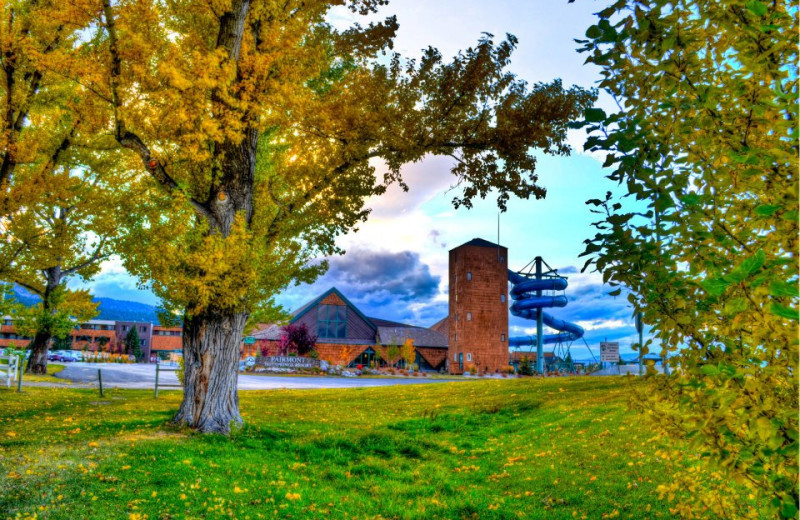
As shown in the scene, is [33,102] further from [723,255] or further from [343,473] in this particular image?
[723,255]

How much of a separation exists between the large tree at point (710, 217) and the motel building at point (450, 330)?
5477 cm

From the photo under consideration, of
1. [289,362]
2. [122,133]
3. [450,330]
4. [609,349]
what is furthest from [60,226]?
[450,330]

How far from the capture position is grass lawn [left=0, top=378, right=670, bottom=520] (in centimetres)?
747

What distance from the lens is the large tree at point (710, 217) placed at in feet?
10.5

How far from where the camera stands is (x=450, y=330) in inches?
2408

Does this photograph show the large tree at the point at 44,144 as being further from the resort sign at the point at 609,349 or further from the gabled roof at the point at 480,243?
the gabled roof at the point at 480,243

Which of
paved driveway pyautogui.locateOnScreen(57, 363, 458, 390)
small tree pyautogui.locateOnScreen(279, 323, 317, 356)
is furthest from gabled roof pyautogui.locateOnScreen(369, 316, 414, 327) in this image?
paved driveway pyautogui.locateOnScreen(57, 363, 458, 390)

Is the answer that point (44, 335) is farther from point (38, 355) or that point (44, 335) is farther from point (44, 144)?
point (44, 144)

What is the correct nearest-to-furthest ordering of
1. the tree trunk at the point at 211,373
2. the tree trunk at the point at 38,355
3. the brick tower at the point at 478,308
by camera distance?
the tree trunk at the point at 211,373 → the tree trunk at the point at 38,355 → the brick tower at the point at 478,308

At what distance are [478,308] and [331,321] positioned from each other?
17.2 meters

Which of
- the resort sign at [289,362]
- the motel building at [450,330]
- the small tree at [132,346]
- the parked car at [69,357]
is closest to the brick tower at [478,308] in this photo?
the motel building at [450,330]

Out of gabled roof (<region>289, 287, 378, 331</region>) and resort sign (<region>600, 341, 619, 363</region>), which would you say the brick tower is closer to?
gabled roof (<region>289, 287, 378, 331</region>)

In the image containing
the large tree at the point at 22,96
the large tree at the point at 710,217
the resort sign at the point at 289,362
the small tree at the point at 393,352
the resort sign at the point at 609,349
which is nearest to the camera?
the large tree at the point at 710,217

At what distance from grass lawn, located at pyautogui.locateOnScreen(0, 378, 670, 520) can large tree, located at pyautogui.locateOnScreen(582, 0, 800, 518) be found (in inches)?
36.6
